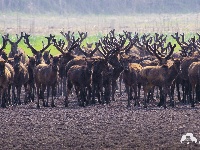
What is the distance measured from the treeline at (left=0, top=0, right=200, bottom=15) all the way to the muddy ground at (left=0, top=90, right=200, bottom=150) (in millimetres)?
150124

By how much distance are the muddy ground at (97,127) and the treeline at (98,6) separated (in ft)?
493

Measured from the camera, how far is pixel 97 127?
2073 centimetres

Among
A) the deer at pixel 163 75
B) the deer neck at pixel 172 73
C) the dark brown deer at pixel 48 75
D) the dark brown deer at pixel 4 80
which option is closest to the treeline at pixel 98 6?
the dark brown deer at pixel 48 75

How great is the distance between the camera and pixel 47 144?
17.9 meters

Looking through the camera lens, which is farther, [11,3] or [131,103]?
[11,3]

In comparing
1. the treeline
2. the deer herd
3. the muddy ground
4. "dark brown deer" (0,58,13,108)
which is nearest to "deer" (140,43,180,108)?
the deer herd

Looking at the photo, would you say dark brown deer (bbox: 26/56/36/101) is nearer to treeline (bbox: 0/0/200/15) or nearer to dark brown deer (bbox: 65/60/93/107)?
dark brown deer (bbox: 65/60/93/107)

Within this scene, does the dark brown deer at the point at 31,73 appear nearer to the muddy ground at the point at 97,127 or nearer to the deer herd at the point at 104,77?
the deer herd at the point at 104,77

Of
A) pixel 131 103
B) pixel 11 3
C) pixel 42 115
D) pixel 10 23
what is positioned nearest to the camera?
pixel 42 115

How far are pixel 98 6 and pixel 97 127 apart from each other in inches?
6510

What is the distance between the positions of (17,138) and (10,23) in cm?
13956

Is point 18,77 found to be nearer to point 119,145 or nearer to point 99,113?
point 99,113

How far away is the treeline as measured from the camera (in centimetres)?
17725

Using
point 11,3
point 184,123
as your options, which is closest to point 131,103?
point 184,123
